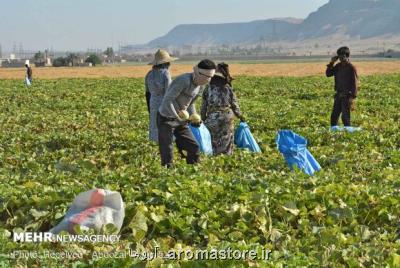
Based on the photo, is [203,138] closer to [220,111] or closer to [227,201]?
[220,111]

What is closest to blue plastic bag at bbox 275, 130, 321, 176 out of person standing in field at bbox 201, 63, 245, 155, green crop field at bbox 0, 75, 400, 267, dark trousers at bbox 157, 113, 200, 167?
green crop field at bbox 0, 75, 400, 267

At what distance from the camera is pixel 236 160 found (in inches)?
338

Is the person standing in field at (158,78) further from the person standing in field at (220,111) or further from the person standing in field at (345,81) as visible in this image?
the person standing in field at (345,81)

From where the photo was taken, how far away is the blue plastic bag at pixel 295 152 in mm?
7848

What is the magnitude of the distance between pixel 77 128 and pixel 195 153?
257 inches

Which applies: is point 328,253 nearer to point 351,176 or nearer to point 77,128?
point 351,176

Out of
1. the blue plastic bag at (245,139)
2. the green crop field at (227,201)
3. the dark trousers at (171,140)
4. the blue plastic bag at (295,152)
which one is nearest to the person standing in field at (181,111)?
the dark trousers at (171,140)

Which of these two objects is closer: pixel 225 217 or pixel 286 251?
pixel 286 251

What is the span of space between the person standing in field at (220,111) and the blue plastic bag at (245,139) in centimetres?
51

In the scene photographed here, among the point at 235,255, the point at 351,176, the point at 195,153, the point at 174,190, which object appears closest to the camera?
the point at 235,255

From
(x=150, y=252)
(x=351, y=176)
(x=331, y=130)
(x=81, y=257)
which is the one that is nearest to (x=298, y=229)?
(x=150, y=252)

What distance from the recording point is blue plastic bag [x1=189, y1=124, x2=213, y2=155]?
9.07 m

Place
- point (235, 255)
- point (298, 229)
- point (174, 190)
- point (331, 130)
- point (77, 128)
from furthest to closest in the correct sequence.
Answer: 1. point (77, 128)
2. point (331, 130)
3. point (174, 190)
4. point (298, 229)
5. point (235, 255)

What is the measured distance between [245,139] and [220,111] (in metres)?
0.91
